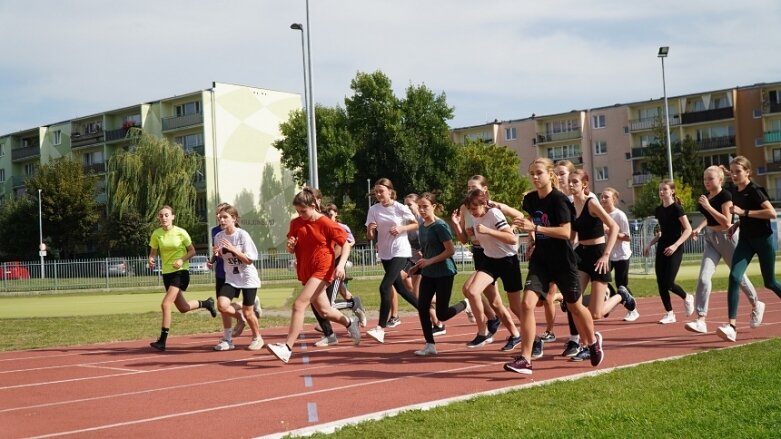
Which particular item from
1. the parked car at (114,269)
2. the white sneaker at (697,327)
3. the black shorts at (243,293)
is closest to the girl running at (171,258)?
the black shorts at (243,293)

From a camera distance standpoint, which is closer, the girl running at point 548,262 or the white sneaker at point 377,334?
the girl running at point 548,262

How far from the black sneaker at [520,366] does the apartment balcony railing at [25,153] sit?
92.4 m

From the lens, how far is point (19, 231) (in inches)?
3000

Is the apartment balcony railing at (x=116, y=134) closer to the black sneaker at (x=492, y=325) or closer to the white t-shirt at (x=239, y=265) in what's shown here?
the white t-shirt at (x=239, y=265)

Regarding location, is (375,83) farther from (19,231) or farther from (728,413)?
(728,413)

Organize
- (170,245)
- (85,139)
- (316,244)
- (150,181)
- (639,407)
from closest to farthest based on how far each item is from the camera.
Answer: (639,407), (316,244), (170,245), (150,181), (85,139)

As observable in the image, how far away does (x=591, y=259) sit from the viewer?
983cm

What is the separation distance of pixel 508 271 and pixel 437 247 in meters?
1.21

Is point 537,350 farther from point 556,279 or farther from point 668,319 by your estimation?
point 668,319

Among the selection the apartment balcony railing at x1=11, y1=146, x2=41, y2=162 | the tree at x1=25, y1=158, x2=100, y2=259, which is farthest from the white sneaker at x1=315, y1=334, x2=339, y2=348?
the apartment balcony railing at x1=11, y1=146, x2=41, y2=162

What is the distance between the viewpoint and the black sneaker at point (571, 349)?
9352 millimetres

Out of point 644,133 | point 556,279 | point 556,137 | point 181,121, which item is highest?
point 181,121

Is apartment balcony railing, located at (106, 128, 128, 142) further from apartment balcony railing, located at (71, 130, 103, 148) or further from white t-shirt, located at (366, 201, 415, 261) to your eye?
white t-shirt, located at (366, 201, 415, 261)

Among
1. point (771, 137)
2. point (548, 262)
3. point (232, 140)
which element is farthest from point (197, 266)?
point (771, 137)
